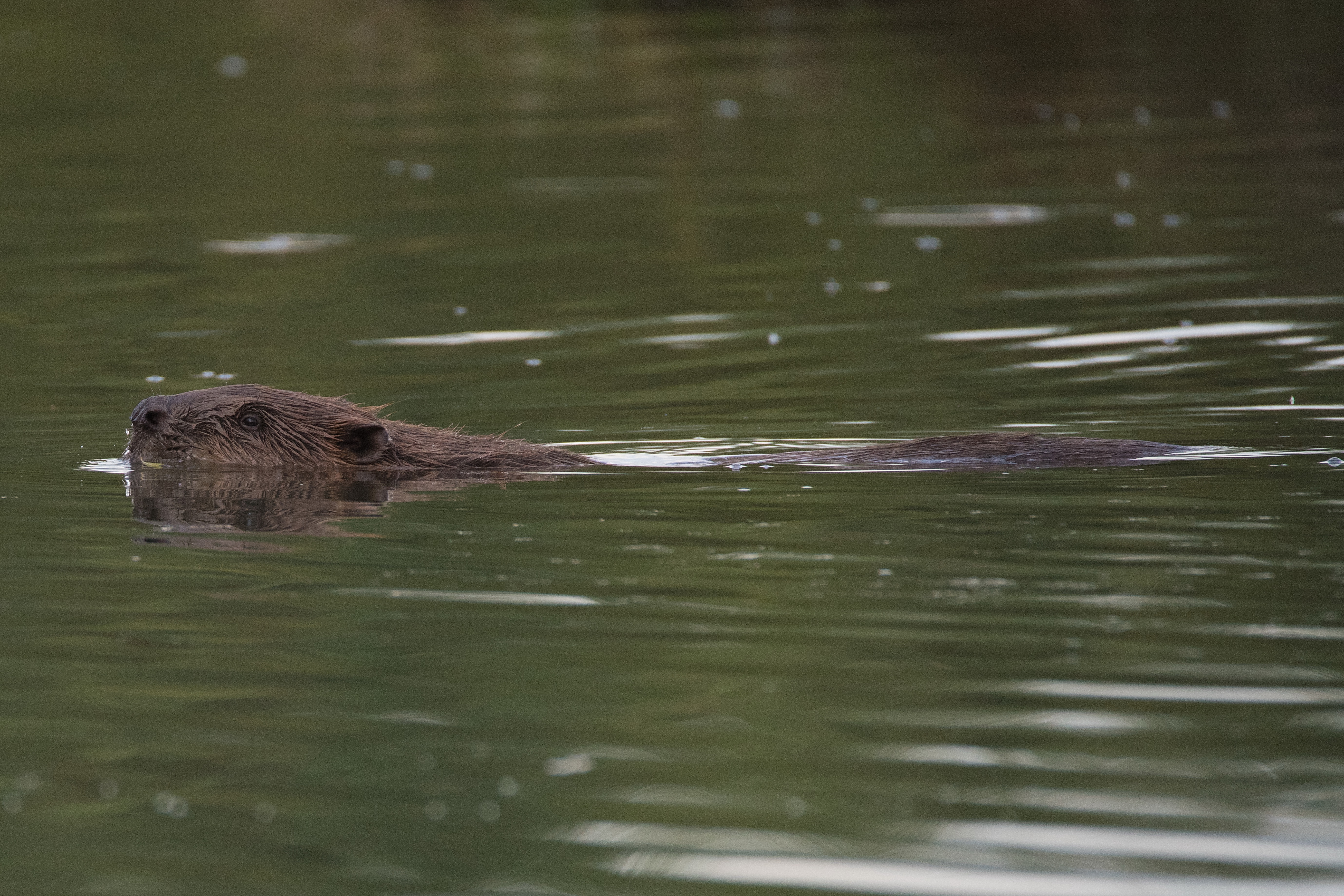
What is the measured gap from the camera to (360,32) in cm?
3275

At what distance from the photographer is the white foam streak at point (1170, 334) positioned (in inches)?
455

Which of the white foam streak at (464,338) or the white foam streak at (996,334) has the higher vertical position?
the white foam streak at (996,334)

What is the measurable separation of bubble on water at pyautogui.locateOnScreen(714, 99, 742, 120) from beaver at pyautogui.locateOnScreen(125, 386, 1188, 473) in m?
14.0

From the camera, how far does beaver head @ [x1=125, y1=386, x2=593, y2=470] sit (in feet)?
28.5

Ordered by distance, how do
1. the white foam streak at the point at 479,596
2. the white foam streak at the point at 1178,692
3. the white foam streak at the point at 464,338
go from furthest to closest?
the white foam streak at the point at 464,338, the white foam streak at the point at 479,596, the white foam streak at the point at 1178,692

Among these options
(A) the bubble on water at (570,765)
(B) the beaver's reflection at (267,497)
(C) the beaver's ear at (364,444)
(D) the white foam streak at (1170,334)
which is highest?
(A) the bubble on water at (570,765)

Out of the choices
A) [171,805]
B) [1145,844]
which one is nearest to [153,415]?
[171,805]

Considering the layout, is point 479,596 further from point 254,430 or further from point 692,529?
point 254,430

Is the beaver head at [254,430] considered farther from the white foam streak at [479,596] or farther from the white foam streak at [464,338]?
the white foam streak at [464,338]

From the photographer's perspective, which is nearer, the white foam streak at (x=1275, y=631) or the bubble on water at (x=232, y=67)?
the white foam streak at (x=1275, y=631)

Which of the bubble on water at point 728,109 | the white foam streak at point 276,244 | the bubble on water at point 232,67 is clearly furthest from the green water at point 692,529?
the bubble on water at point 232,67

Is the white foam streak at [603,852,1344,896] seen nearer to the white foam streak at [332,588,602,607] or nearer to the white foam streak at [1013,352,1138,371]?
the white foam streak at [332,588,602,607]

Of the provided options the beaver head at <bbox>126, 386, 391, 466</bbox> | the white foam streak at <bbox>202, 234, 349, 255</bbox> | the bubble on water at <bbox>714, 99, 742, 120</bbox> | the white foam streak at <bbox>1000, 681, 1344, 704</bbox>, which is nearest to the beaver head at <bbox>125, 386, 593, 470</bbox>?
the beaver head at <bbox>126, 386, 391, 466</bbox>

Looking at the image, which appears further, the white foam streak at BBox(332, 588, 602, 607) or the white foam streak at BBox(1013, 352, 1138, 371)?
the white foam streak at BBox(1013, 352, 1138, 371)
